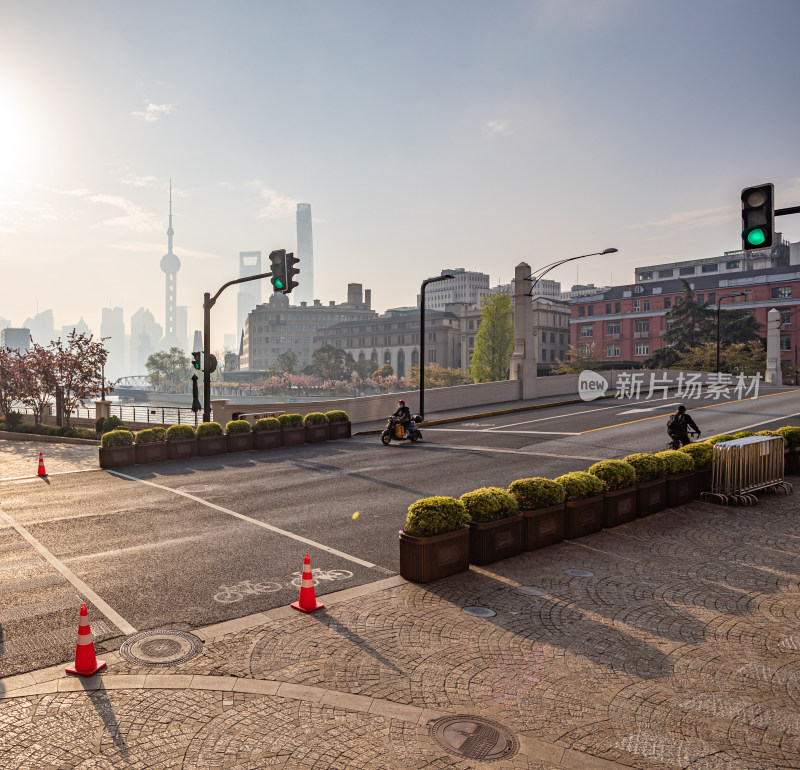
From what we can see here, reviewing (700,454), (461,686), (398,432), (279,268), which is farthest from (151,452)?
(461,686)

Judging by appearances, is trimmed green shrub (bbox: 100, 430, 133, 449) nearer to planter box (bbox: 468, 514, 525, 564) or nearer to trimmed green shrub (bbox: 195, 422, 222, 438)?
trimmed green shrub (bbox: 195, 422, 222, 438)

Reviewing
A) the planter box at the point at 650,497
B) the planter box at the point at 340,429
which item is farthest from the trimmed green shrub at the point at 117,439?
the planter box at the point at 650,497

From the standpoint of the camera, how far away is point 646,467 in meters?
12.9

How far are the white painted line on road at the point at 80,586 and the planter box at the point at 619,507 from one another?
27.9 feet

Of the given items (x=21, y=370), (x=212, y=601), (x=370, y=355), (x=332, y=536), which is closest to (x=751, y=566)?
(x=332, y=536)

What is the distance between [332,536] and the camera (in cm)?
1177

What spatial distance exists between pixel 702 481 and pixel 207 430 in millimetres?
16355

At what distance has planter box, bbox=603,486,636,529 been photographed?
468 inches

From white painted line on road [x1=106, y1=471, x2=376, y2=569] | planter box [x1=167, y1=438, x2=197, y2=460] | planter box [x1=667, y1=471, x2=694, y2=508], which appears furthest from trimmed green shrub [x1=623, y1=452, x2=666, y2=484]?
planter box [x1=167, y1=438, x2=197, y2=460]

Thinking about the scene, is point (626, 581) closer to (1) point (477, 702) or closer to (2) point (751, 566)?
(2) point (751, 566)

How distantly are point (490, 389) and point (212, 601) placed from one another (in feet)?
101

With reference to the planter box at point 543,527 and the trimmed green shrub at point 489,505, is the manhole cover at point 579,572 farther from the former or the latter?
the trimmed green shrub at point 489,505

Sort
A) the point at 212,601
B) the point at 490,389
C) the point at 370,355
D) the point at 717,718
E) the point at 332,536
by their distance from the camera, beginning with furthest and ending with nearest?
the point at 370,355, the point at 490,389, the point at 332,536, the point at 212,601, the point at 717,718

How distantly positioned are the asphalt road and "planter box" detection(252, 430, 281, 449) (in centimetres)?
121
